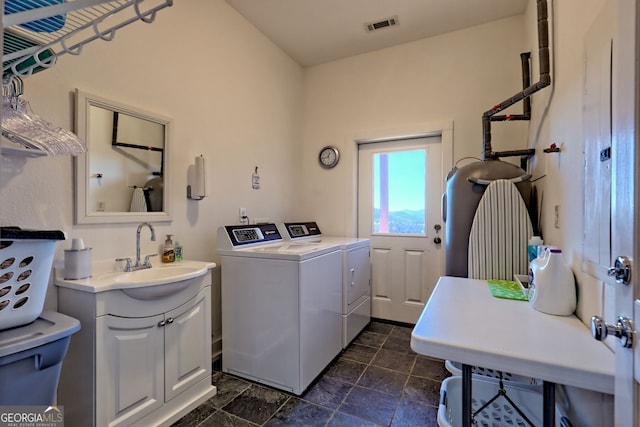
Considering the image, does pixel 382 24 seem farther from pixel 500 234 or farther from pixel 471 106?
pixel 500 234

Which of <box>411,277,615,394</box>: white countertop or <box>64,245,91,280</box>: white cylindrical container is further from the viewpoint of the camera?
<box>64,245,91,280</box>: white cylindrical container

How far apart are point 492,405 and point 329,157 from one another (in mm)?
2601

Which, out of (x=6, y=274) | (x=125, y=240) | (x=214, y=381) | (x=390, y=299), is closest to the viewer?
(x=6, y=274)

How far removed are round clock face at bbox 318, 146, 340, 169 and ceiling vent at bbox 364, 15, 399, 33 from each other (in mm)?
1202

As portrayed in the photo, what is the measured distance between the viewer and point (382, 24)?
108 inches

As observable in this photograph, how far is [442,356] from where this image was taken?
90 cm

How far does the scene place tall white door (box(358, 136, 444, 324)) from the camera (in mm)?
3000

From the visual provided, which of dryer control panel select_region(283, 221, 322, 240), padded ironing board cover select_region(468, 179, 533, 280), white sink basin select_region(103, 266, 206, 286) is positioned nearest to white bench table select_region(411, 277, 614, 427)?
padded ironing board cover select_region(468, 179, 533, 280)

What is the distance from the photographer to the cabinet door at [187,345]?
165 centimetres

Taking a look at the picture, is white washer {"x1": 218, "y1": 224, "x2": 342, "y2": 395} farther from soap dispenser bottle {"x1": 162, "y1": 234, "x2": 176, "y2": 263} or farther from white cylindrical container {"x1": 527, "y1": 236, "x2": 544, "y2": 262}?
white cylindrical container {"x1": 527, "y1": 236, "x2": 544, "y2": 262}

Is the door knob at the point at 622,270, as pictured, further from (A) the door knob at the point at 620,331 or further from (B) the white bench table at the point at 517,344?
(B) the white bench table at the point at 517,344

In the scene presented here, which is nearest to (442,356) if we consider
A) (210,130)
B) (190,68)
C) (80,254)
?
(80,254)

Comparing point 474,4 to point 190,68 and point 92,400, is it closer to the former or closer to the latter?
point 190,68

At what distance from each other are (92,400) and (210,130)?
71.7 inches
